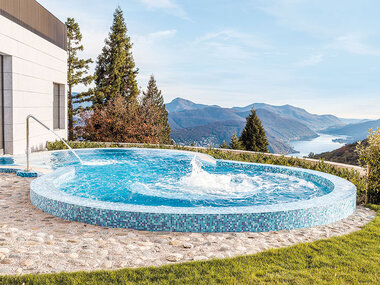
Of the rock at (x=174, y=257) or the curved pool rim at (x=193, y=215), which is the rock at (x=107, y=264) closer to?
the rock at (x=174, y=257)

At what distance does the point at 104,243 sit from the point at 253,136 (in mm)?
18270

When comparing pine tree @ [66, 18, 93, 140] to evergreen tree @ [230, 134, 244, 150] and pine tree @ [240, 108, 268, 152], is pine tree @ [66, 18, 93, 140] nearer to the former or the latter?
evergreen tree @ [230, 134, 244, 150]

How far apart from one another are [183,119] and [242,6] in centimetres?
8035

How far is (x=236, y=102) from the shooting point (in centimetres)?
2752

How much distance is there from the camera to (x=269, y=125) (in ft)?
267

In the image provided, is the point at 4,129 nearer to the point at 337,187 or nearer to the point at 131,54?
the point at 337,187

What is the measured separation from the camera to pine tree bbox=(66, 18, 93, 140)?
22.2m

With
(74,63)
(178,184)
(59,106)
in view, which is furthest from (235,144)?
(74,63)

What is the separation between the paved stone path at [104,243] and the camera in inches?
122

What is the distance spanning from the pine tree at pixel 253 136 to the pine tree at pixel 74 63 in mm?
12048

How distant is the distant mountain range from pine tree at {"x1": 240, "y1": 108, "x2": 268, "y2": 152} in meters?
26.5

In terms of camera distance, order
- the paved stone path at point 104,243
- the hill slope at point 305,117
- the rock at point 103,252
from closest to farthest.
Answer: the paved stone path at point 104,243
the rock at point 103,252
the hill slope at point 305,117

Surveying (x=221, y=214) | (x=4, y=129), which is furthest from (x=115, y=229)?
(x=4, y=129)

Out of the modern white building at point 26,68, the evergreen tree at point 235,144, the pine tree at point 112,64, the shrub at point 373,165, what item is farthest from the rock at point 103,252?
the pine tree at point 112,64
